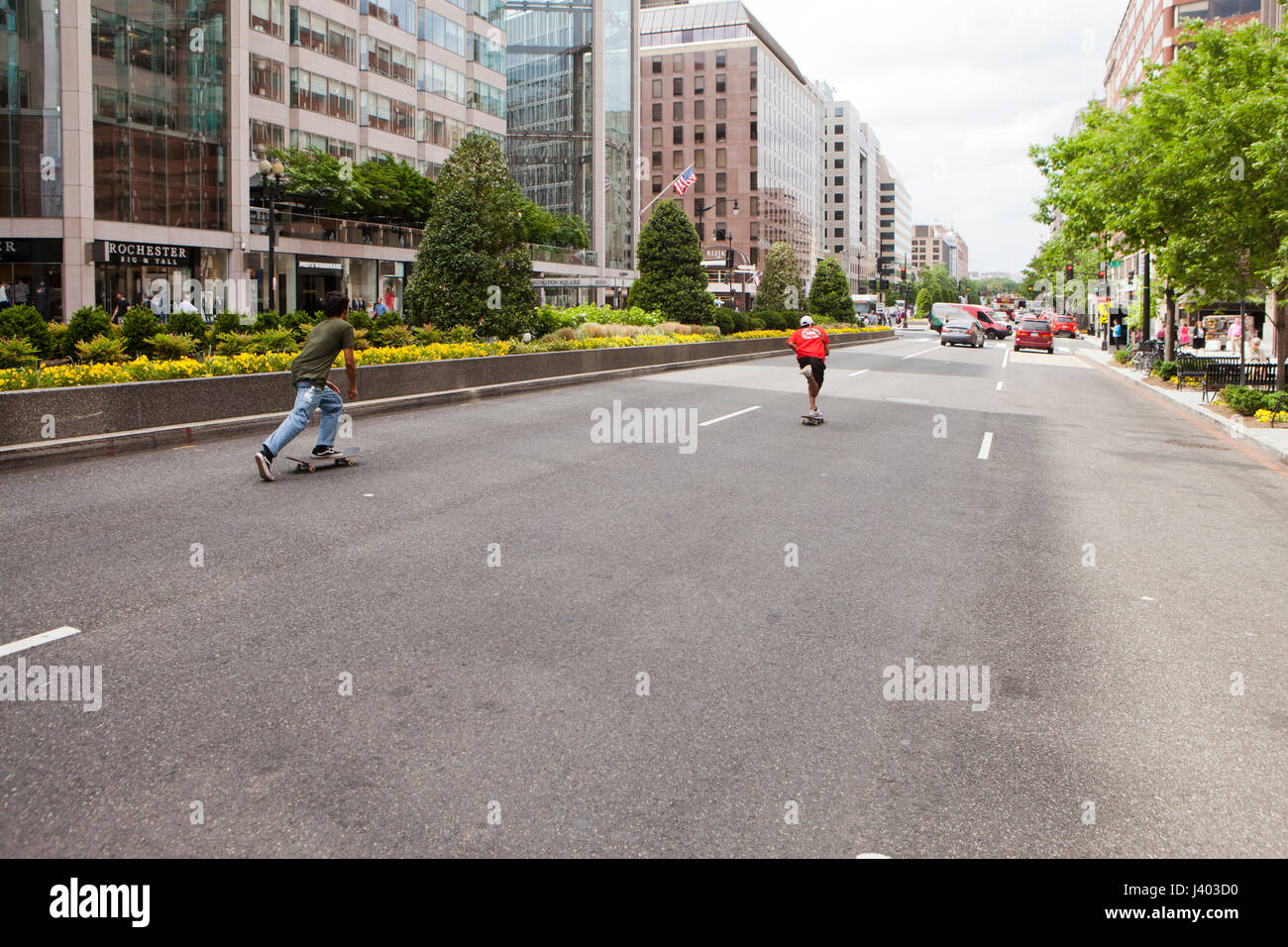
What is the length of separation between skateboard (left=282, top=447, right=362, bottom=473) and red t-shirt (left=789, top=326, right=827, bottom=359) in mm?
7706

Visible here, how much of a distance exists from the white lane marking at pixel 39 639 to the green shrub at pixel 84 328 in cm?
1568

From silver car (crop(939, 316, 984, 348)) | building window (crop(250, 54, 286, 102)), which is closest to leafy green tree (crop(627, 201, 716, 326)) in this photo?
silver car (crop(939, 316, 984, 348))

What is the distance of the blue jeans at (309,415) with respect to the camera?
10.9m

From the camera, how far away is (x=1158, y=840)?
3.64m

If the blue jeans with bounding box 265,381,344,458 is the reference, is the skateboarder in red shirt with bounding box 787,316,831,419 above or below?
above

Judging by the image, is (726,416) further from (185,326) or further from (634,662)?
(634,662)

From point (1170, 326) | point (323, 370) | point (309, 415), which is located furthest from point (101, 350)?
point (1170, 326)

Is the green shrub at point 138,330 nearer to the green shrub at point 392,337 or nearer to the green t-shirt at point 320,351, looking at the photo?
the green shrub at point 392,337

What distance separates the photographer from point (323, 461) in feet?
37.6

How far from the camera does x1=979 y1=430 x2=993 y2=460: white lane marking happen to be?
1386 cm

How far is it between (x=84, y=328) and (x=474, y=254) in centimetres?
794

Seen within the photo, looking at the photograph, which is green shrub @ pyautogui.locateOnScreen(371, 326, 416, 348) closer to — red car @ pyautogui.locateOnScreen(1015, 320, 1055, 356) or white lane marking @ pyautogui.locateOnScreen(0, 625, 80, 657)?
white lane marking @ pyautogui.locateOnScreen(0, 625, 80, 657)

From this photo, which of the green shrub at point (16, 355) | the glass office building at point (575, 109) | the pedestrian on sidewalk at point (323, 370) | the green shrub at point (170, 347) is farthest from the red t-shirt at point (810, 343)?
the glass office building at point (575, 109)
